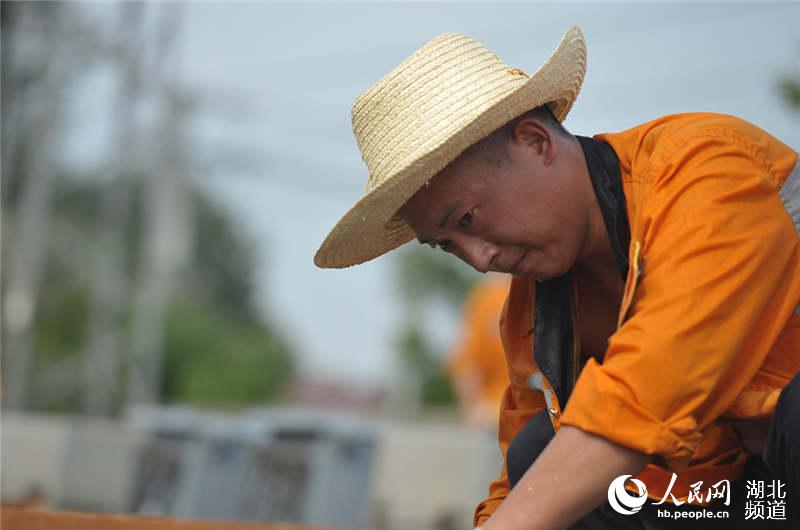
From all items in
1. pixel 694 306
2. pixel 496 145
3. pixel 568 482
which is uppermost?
pixel 496 145

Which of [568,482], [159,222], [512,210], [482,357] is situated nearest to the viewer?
[568,482]

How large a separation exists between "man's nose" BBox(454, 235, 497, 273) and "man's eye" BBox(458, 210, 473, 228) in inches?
1.0

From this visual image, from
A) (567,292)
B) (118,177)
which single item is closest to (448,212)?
(567,292)

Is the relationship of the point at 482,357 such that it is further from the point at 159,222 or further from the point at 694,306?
the point at 159,222

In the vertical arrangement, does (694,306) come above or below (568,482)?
above

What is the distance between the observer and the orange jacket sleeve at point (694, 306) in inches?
76.2

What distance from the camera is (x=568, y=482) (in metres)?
1.95

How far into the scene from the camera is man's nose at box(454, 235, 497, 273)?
228 centimetres

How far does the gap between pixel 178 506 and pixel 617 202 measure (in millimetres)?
4530

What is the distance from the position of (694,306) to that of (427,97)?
2.29 ft

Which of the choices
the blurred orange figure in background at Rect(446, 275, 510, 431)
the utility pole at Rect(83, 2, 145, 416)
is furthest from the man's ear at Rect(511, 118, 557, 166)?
the utility pole at Rect(83, 2, 145, 416)

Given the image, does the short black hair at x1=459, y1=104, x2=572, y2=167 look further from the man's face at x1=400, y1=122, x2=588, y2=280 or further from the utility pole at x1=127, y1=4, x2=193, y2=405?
the utility pole at x1=127, y1=4, x2=193, y2=405

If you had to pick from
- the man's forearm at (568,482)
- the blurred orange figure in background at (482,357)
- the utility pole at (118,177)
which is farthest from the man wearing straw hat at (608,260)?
the utility pole at (118,177)

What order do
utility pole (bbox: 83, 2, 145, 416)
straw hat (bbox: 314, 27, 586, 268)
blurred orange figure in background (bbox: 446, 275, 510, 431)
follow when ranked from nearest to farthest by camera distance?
straw hat (bbox: 314, 27, 586, 268) < blurred orange figure in background (bbox: 446, 275, 510, 431) < utility pole (bbox: 83, 2, 145, 416)
